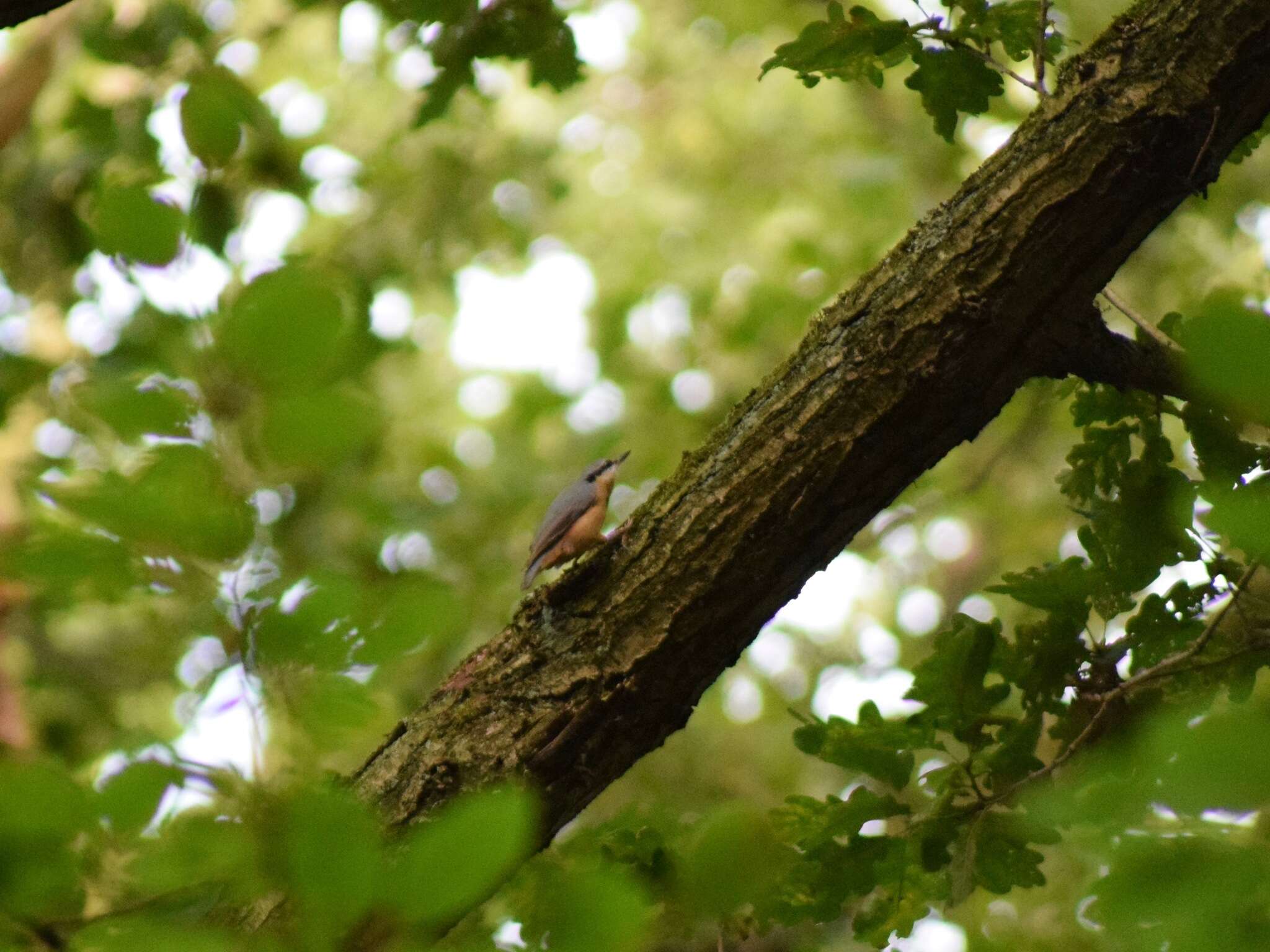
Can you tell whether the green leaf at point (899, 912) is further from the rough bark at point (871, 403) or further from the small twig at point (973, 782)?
the rough bark at point (871, 403)

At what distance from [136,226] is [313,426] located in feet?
0.83

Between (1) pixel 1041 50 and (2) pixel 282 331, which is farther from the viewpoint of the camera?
(1) pixel 1041 50

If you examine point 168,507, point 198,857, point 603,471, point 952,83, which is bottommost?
point 198,857

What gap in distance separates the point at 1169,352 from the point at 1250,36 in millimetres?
553

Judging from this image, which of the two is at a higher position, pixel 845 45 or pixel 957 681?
pixel 845 45

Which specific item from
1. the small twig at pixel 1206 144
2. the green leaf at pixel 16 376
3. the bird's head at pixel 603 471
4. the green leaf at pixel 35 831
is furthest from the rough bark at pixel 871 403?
the green leaf at pixel 16 376

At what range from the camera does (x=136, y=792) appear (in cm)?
97

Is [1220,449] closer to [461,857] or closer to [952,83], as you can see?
[952,83]

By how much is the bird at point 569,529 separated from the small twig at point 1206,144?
4.25ft

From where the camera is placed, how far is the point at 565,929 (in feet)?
2.87

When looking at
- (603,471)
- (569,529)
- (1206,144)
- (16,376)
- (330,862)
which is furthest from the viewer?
(16,376)

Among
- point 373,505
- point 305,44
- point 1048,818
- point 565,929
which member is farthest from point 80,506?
point 305,44

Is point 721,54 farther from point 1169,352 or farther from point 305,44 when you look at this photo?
point 1169,352

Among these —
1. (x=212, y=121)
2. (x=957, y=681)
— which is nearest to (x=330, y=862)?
(x=212, y=121)
